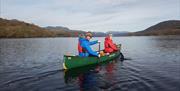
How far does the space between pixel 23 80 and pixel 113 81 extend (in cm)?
668

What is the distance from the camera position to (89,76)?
18.5 metres

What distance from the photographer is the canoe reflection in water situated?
15.3m

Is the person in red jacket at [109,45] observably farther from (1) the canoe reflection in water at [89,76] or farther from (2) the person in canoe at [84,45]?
(2) the person in canoe at [84,45]

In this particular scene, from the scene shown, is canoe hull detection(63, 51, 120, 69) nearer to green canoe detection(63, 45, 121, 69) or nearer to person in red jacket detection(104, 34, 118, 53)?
green canoe detection(63, 45, 121, 69)

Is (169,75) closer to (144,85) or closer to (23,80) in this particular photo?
(144,85)

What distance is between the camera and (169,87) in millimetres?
14492

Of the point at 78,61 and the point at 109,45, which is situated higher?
the point at 109,45

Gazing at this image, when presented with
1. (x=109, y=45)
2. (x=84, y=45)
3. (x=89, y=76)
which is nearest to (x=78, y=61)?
(x=84, y=45)

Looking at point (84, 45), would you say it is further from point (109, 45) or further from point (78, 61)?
point (109, 45)

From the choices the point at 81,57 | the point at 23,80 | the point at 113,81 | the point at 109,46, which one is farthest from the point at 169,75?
the point at 23,80

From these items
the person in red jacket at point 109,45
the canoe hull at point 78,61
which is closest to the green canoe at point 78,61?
the canoe hull at point 78,61

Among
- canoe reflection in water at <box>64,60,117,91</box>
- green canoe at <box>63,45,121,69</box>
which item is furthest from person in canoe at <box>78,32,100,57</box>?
canoe reflection in water at <box>64,60,117,91</box>

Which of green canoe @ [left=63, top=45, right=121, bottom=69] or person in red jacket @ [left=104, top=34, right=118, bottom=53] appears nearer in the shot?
green canoe @ [left=63, top=45, right=121, bottom=69]

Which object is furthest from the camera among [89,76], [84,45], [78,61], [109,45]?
[109,45]
